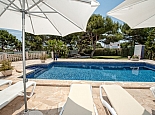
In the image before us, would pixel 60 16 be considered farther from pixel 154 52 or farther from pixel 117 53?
pixel 117 53

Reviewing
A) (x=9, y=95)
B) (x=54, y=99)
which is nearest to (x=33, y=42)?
(x=54, y=99)

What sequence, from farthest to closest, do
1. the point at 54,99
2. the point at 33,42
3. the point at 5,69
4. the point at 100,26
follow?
the point at 33,42
the point at 100,26
the point at 5,69
the point at 54,99

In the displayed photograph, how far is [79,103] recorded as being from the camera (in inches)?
101

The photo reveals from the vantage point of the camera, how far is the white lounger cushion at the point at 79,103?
2.25 metres

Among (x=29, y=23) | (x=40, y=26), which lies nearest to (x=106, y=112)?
(x=40, y=26)

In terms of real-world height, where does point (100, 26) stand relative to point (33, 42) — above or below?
above

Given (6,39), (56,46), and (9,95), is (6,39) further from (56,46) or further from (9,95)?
(9,95)

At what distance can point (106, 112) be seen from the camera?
3.03 m

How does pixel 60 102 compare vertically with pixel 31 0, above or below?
below

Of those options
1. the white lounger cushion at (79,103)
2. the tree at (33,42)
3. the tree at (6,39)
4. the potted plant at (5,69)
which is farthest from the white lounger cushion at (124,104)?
the tree at (6,39)

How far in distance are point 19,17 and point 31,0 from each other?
0.94 meters

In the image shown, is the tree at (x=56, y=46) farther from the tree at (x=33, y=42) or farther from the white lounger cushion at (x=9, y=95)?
the white lounger cushion at (x=9, y=95)

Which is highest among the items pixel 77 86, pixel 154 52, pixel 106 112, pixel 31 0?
pixel 31 0

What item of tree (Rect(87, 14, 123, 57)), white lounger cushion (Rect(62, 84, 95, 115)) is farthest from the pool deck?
tree (Rect(87, 14, 123, 57))
